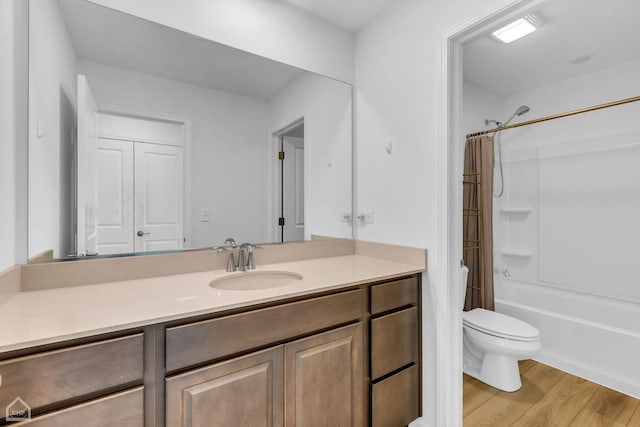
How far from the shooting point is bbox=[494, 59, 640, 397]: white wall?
7.13 feet

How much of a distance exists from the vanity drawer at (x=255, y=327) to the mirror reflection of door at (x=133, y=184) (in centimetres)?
66

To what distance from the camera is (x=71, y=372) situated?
767 millimetres

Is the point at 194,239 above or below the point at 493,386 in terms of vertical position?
above

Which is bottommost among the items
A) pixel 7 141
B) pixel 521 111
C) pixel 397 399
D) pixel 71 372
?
pixel 397 399

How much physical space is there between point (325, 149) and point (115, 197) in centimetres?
124

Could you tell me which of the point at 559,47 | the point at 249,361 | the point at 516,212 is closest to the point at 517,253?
the point at 516,212

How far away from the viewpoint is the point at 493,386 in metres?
1.95

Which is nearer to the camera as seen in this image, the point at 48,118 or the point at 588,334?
the point at 48,118

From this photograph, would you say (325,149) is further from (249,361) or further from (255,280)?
(249,361)

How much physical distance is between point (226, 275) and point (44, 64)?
1147 millimetres

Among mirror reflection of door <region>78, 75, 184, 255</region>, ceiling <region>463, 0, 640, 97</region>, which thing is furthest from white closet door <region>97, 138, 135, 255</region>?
ceiling <region>463, 0, 640, 97</region>

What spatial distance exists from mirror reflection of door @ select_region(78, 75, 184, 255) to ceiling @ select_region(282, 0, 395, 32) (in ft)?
3.51

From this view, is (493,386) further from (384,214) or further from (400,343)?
(384,214)

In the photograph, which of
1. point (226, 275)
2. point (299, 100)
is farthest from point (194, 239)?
point (299, 100)
